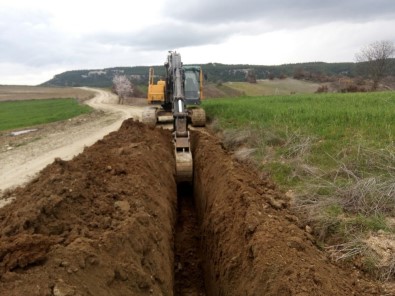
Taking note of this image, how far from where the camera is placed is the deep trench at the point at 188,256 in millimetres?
7484

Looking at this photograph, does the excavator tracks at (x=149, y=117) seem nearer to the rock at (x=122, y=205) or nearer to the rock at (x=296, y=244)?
the rock at (x=122, y=205)

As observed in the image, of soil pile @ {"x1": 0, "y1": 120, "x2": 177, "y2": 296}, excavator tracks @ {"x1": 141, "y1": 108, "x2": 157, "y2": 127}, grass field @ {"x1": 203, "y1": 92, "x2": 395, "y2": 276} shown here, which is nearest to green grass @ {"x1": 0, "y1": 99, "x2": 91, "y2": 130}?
excavator tracks @ {"x1": 141, "y1": 108, "x2": 157, "y2": 127}

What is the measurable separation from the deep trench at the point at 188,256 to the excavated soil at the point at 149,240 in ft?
0.07

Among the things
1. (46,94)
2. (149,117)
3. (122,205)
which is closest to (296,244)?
(122,205)

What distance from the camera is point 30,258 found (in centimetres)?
414

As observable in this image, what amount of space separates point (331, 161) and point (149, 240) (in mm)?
4252

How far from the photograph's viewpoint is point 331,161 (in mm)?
8430

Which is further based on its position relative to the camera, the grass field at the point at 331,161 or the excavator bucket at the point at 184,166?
the excavator bucket at the point at 184,166

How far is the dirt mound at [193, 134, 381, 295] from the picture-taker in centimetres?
462

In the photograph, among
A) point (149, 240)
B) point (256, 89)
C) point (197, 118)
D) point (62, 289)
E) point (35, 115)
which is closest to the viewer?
point (62, 289)

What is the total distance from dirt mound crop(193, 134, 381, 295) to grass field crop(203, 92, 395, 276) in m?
0.41

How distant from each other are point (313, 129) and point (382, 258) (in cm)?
622

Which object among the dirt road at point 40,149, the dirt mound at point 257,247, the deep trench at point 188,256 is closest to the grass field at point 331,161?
the dirt mound at point 257,247

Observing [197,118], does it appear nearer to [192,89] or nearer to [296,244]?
[192,89]
